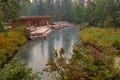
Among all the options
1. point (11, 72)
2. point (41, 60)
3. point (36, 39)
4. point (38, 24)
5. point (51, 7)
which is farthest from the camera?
point (51, 7)

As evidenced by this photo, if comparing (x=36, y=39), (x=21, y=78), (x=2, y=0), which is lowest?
(x=36, y=39)

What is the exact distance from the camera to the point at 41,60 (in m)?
18.0

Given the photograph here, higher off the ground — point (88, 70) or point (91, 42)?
point (88, 70)

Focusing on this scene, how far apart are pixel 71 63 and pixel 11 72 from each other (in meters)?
2.48

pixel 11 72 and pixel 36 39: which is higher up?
pixel 11 72

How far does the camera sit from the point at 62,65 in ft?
30.5

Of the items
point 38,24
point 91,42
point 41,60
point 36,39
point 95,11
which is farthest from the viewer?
point 38,24

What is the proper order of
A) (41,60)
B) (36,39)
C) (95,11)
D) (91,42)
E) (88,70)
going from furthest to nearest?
(95,11), (36,39), (91,42), (41,60), (88,70)

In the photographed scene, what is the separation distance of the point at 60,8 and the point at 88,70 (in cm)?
6713

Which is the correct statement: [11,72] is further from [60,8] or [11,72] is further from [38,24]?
[60,8]

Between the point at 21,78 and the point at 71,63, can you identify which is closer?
the point at 21,78

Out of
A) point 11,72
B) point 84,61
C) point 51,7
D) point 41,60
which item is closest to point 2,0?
point 11,72

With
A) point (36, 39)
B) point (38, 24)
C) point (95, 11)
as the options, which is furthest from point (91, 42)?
point (38, 24)

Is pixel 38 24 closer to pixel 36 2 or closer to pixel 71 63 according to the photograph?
pixel 36 2
